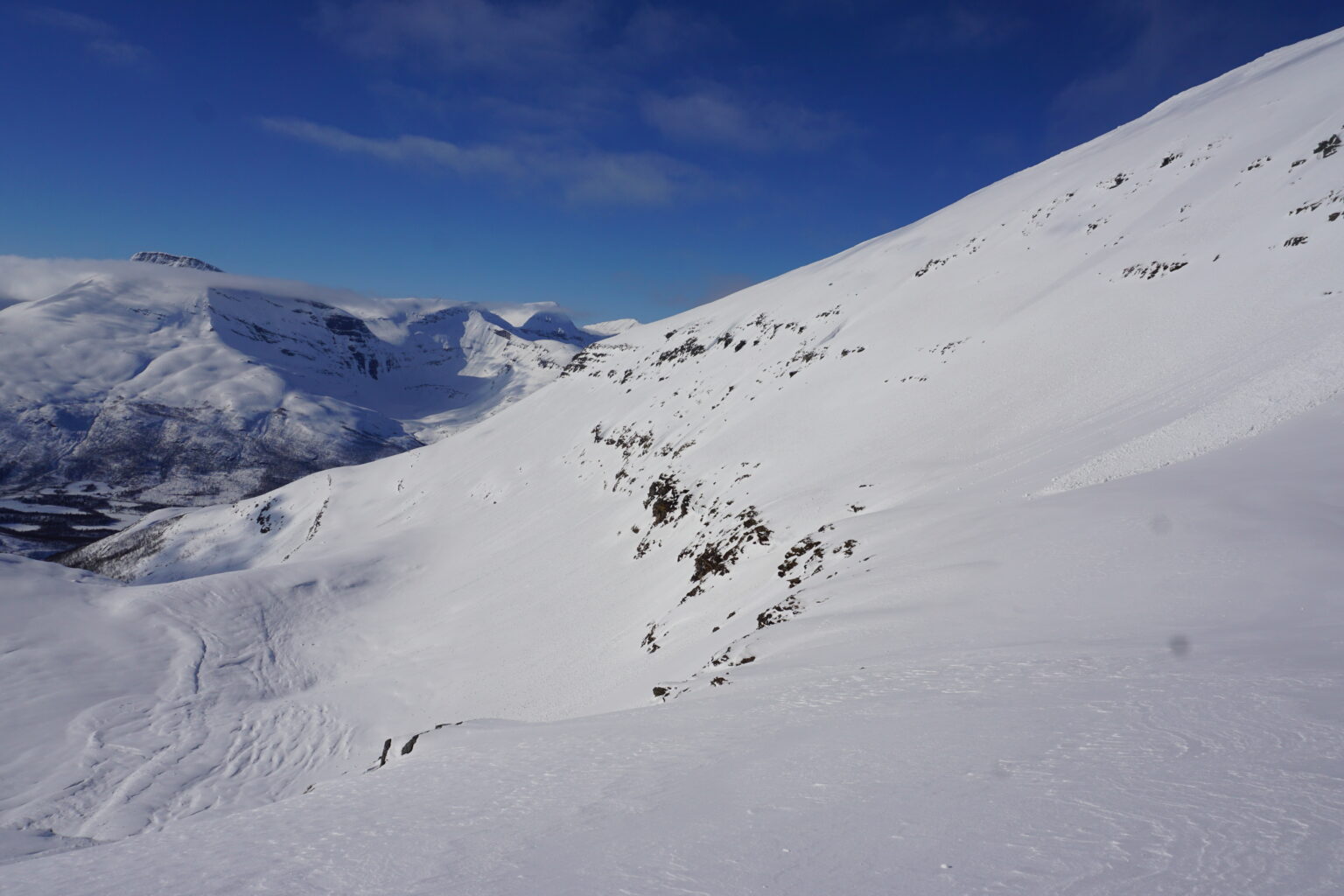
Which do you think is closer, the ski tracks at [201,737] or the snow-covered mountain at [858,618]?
the snow-covered mountain at [858,618]

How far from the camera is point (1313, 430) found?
1658 centimetres

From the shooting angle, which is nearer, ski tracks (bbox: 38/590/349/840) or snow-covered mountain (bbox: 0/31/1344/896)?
snow-covered mountain (bbox: 0/31/1344/896)

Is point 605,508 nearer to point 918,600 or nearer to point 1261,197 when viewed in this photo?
point 918,600

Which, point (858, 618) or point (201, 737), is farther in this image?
point (201, 737)

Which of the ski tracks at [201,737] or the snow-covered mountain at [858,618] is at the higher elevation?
the snow-covered mountain at [858,618]

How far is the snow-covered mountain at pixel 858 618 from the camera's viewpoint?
201 inches

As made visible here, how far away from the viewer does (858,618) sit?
13281 mm

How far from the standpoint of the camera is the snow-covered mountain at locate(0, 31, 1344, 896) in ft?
16.7

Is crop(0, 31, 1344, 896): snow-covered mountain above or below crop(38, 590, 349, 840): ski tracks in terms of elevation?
above

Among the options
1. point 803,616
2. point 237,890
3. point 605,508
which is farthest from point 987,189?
point 237,890

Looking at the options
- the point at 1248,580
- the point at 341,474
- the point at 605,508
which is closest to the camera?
the point at 1248,580

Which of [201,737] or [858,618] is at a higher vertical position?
[858,618]

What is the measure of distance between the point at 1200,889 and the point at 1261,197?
47.7 metres

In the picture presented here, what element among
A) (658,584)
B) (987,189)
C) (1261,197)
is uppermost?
(987,189)
